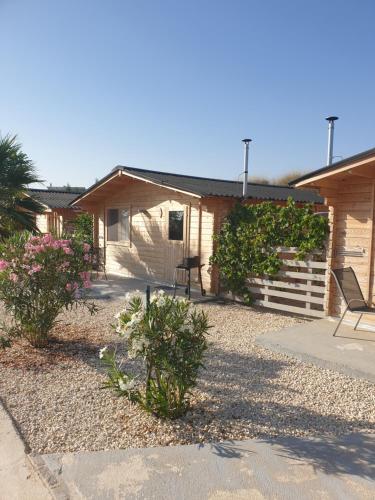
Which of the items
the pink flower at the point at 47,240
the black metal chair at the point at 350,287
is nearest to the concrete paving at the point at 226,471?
the pink flower at the point at 47,240

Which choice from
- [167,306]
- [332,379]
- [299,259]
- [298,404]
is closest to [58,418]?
[167,306]

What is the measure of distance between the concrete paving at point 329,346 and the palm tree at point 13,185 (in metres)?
5.89

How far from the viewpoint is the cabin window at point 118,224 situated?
12.8m

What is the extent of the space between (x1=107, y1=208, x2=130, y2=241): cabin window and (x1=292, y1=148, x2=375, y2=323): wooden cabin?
7.17 metres

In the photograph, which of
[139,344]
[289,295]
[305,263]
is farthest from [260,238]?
[139,344]

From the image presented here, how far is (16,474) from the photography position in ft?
8.71

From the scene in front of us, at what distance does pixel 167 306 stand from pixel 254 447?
1.24 meters

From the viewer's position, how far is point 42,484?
8.38 feet

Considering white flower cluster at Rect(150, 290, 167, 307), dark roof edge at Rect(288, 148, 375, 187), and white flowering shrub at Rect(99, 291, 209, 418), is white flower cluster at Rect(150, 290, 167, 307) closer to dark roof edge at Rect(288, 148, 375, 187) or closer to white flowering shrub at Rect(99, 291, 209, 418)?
white flowering shrub at Rect(99, 291, 209, 418)

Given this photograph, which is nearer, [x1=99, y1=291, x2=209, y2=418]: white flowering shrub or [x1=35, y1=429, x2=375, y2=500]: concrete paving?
[x1=35, y1=429, x2=375, y2=500]: concrete paving

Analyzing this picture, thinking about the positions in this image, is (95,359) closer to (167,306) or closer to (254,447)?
(167,306)

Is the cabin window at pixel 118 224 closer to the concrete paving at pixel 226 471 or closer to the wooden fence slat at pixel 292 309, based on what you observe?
the wooden fence slat at pixel 292 309

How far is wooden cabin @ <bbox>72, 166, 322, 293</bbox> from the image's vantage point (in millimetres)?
9586

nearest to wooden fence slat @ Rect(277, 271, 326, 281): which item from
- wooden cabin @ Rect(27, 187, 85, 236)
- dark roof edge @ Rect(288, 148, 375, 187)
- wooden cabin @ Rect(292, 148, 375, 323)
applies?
wooden cabin @ Rect(292, 148, 375, 323)
